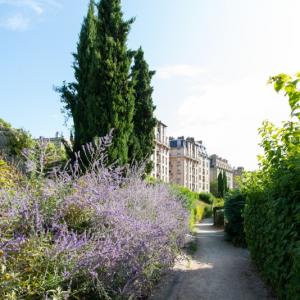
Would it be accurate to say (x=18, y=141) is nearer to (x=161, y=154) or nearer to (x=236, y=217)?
(x=236, y=217)

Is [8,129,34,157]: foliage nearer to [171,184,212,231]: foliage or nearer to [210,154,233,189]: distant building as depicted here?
[171,184,212,231]: foliage

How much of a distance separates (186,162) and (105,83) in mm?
71188

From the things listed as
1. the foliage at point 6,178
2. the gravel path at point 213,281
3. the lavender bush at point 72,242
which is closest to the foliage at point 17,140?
the foliage at point 6,178

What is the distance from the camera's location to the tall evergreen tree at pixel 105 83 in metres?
11.3

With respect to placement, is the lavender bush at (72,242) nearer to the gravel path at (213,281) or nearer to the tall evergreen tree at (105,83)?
the gravel path at (213,281)

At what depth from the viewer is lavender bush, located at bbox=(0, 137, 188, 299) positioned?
114 inches

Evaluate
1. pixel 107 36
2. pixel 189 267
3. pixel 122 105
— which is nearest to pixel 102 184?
pixel 189 267

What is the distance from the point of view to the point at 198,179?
9269 centimetres

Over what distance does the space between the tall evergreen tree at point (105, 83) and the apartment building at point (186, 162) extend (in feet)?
204

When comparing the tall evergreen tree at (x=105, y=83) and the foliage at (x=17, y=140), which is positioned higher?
the tall evergreen tree at (x=105, y=83)

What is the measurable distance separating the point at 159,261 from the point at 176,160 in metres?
75.7

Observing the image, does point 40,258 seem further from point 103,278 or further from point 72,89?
point 72,89

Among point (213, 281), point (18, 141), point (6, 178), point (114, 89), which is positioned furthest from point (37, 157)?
point (18, 141)

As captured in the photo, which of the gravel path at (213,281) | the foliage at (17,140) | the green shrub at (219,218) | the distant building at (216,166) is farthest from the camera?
the distant building at (216,166)
